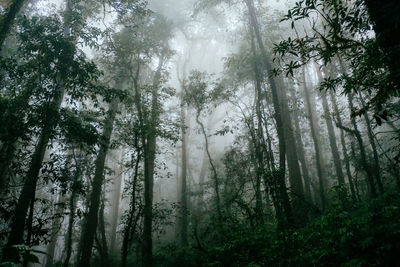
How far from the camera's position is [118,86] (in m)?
16.6

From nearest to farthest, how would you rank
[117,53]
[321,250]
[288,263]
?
[321,250] → [288,263] → [117,53]

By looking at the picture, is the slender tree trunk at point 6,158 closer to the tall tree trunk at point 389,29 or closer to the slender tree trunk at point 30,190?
the slender tree trunk at point 30,190

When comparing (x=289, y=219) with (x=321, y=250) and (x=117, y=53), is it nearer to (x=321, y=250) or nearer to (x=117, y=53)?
(x=321, y=250)

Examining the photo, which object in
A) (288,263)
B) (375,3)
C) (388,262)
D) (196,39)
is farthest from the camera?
(196,39)

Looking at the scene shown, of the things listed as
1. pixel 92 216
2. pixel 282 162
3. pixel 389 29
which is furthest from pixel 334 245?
pixel 92 216

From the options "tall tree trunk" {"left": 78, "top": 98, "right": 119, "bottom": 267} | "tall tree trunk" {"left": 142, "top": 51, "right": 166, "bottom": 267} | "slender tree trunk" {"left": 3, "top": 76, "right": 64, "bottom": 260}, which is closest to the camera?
"slender tree trunk" {"left": 3, "top": 76, "right": 64, "bottom": 260}

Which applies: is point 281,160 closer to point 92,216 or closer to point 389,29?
point 389,29

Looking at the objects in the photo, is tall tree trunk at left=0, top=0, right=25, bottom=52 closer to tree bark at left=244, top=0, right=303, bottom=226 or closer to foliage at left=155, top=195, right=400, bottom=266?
tree bark at left=244, top=0, right=303, bottom=226

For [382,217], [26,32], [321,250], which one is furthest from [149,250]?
[26,32]

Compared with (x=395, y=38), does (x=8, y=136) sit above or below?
above

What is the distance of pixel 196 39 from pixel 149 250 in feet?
79.2

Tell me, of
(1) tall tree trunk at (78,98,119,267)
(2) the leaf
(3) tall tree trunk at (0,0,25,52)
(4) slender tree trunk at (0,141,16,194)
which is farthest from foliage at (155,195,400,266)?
(3) tall tree trunk at (0,0,25,52)

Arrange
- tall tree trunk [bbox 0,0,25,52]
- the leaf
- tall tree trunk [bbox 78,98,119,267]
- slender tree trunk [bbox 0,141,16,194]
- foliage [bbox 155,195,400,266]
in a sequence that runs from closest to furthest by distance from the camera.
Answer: the leaf → foliage [bbox 155,195,400,266] → tall tree trunk [bbox 0,0,25,52] → slender tree trunk [bbox 0,141,16,194] → tall tree trunk [bbox 78,98,119,267]

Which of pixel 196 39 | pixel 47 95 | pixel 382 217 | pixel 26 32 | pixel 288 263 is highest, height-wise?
pixel 196 39
